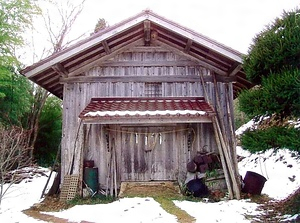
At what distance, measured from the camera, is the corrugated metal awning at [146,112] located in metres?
7.74

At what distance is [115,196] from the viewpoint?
8391mm

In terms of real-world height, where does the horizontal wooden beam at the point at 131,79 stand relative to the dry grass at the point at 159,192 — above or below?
above

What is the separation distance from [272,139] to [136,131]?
181 inches

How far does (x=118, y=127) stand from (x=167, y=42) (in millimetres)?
3027

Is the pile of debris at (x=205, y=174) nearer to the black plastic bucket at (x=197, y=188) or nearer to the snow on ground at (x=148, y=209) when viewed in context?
the black plastic bucket at (x=197, y=188)

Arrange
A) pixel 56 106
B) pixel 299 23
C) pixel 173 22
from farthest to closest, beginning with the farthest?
pixel 56 106
pixel 173 22
pixel 299 23

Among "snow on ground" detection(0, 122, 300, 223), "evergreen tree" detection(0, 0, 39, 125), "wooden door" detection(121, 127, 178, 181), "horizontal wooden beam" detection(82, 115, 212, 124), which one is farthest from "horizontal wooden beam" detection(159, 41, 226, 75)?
"evergreen tree" detection(0, 0, 39, 125)

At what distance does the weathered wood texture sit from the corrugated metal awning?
0.50m

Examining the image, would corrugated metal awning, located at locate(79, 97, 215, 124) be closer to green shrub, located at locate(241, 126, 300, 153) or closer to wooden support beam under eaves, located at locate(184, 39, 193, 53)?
wooden support beam under eaves, located at locate(184, 39, 193, 53)

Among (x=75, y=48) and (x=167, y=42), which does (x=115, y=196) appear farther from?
(x=167, y=42)

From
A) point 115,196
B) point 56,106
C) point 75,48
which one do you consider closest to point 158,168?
point 115,196

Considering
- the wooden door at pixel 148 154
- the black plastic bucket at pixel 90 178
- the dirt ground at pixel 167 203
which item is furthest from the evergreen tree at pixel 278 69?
the black plastic bucket at pixel 90 178

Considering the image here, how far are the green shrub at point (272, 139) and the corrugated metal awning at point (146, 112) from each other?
2463 millimetres

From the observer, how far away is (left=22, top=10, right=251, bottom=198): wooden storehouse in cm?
845
